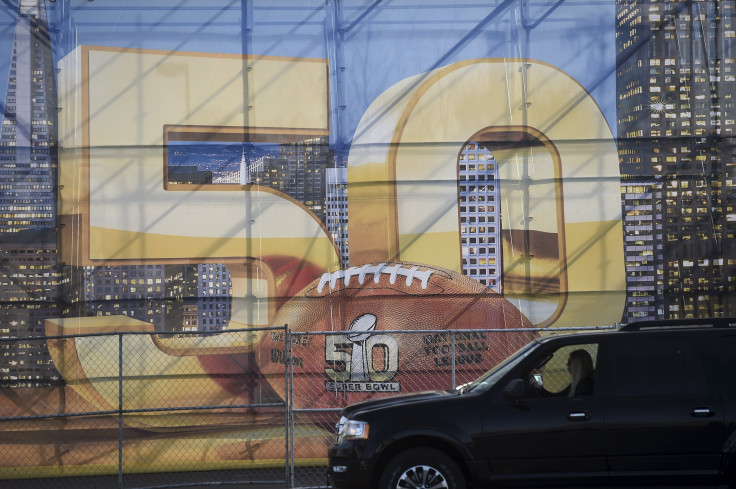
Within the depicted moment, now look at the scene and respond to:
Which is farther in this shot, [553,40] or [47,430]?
[553,40]

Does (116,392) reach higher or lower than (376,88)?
lower

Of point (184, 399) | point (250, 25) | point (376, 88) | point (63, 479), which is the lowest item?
point (63, 479)

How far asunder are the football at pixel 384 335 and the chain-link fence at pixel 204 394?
17 millimetres

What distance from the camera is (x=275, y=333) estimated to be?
10.6 meters

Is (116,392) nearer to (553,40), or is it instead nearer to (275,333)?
(275,333)

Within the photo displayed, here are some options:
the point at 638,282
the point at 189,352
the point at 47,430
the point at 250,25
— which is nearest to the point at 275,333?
the point at 189,352

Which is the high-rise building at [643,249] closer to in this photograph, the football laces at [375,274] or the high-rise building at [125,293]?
the football laces at [375,274]

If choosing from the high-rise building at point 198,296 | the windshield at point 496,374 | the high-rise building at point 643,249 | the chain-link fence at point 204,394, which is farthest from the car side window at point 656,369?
the high-rise building at point 198,296

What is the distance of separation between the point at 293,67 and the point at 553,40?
3.22m

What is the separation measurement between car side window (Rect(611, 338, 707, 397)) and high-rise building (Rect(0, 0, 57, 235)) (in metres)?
6.82

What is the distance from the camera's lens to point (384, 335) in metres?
10.6

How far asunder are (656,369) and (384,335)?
4.33 metres

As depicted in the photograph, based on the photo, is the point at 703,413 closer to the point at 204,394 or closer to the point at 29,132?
the point at 204,394

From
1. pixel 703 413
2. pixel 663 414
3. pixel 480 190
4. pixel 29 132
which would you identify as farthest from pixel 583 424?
pixel 29 132
